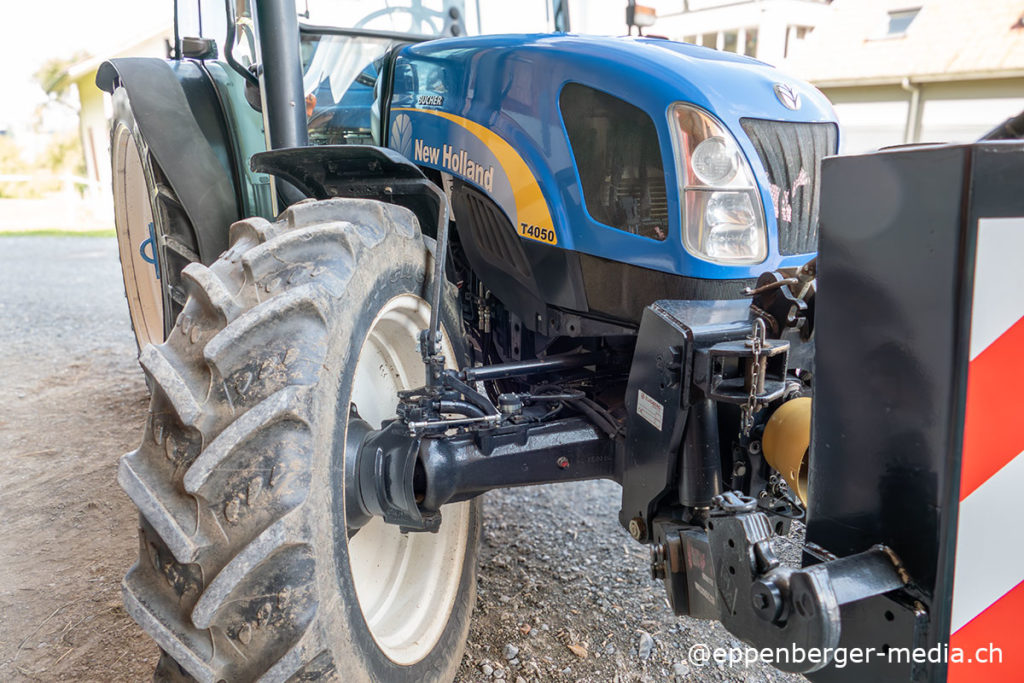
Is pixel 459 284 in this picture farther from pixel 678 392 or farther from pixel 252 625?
pixel 252 625

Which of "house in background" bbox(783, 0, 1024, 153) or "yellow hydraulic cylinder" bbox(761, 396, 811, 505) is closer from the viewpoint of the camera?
"yellow hydraulic cylinder" bbox(761, 396, 811, 505)

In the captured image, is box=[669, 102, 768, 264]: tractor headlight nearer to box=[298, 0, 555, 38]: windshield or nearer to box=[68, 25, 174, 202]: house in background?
box=[298, 0, 555, 38]: windshield

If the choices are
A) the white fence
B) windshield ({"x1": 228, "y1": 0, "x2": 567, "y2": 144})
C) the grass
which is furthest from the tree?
windshield ({"x1": 228, "y1": 0, "x2": 567, "y2": 144})

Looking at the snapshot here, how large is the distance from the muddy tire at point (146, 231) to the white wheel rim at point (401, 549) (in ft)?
3.77

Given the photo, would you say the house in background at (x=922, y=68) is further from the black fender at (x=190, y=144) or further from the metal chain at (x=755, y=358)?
the metal chain at (x=755, y=358)

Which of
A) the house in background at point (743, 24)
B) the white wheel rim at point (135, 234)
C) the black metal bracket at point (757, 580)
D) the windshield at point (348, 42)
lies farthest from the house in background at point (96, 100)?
the black metal bracket at point (757, 580)

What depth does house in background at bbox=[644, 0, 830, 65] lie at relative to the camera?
18.2 m

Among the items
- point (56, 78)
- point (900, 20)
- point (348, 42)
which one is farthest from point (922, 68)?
point (56, 78)

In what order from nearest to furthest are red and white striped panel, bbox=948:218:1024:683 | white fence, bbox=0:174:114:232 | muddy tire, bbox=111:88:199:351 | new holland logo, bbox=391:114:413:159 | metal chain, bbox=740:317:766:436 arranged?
red and white striped panel, bbox=948:218:1024:683, metal chain, bbox=740:317:766:436, new holland logo, bbox=391:114:413:159, muddy tire, bbox=111:88:199:351, white fence, bbox=0:174:114:232

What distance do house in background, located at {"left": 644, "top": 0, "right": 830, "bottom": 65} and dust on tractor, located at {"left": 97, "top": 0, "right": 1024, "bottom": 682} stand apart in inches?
683

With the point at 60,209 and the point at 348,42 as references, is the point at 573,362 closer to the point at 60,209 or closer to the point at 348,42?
the point at 348,42

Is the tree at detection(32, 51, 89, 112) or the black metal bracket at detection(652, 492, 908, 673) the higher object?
the tree at detection(32, 51, 89, 112)

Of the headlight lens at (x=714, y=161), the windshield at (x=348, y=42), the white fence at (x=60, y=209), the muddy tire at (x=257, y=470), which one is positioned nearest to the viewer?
the muddy tire at (x=257, y=470)

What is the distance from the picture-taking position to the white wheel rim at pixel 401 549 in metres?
1.97
